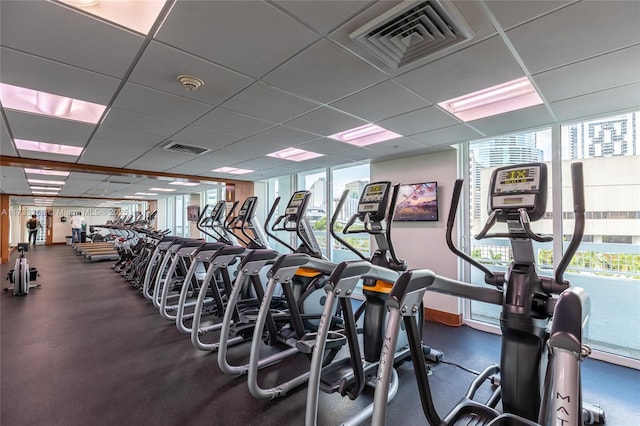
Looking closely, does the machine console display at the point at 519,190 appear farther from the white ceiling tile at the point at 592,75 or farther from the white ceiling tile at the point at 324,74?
the white ceiling tile at the point at 324,74

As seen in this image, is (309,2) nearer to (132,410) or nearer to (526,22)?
(526,22)

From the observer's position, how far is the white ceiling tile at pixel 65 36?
5.17 ft

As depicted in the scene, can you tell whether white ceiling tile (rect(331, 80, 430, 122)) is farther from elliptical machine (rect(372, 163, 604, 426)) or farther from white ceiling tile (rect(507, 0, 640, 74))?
elliptical machine (rect(372, 163, 604, 426))

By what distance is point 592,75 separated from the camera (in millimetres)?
2191

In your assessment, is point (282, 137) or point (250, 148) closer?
point (282, 137)

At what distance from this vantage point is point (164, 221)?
1431 centimetres

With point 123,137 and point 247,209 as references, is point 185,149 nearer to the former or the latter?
point 123,137

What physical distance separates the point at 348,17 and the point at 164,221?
14682 millimetres

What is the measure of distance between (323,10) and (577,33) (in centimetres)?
140

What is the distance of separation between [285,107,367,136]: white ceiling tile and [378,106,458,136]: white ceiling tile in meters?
0.32

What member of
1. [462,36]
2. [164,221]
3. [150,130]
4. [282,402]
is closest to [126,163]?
[150,130]

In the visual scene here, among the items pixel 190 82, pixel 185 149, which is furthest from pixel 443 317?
pixel 185 149

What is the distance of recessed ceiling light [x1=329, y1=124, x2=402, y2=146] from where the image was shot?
3.66 metres

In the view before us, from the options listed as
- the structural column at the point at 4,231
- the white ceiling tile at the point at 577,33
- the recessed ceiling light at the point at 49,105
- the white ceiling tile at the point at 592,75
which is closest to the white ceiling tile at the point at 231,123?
the recessed ceiling light at the point at 49,105
